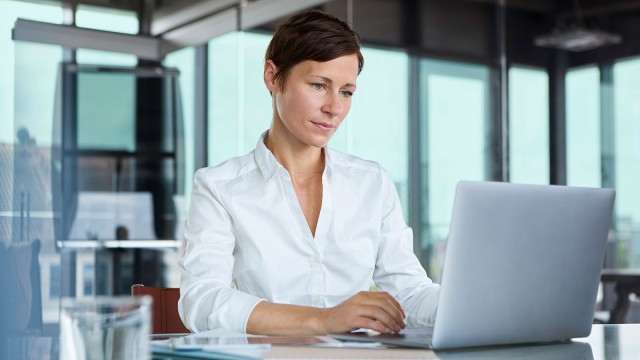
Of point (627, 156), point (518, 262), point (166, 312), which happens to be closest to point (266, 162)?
point (166, 312)

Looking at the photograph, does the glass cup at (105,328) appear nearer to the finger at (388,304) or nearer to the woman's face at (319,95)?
the finger at (388,304)

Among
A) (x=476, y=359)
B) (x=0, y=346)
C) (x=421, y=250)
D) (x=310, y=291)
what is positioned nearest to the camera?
(x=476, y=359)

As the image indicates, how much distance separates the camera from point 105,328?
0.98m

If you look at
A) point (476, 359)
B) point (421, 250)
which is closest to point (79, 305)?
point (476, 359)

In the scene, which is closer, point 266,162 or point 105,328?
point 105,328

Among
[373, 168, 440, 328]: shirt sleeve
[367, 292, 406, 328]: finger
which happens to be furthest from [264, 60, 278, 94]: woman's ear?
[367, 292, 406, 328]: finger

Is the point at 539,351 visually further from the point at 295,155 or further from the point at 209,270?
the point at 295,155

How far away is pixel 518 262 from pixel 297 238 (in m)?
0.76

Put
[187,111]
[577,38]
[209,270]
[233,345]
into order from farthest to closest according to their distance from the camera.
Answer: [577,38], [187,111], [209,270], [233,345]

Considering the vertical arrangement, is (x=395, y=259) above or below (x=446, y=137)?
below

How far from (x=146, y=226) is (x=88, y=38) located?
96cm

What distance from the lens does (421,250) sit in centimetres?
541

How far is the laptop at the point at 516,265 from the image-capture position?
130 centimetres

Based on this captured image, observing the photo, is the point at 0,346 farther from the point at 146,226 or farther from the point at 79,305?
the point at 79,305
